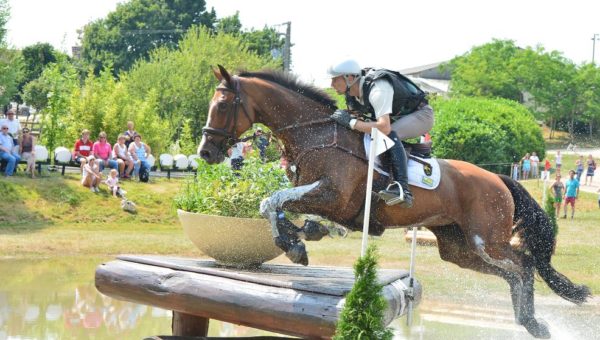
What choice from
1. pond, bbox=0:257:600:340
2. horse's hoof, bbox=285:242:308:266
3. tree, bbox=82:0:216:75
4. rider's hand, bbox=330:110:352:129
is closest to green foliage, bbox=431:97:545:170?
pond, bbox=0:257:600:340

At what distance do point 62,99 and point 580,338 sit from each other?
19.0m

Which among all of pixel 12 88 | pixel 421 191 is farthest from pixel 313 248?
pixel 12 88

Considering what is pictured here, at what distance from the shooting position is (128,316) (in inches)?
433

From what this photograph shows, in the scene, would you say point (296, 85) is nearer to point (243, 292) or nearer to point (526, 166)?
point (243, 292)

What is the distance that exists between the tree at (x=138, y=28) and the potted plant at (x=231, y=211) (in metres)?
66.9

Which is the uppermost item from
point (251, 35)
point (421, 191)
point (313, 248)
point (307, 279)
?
point (251, 35)

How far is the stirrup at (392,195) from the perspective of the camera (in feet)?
23.3

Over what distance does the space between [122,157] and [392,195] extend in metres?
15.3

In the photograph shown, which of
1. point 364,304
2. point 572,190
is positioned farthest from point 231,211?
point 572,190

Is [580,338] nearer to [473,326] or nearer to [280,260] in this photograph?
[473,326]

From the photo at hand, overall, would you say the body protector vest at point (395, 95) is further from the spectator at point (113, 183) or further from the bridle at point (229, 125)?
the spectator at point (113, 183)

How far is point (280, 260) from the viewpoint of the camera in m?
16.1

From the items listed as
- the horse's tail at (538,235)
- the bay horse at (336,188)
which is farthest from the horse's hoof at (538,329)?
the horse's tail at (538,235)

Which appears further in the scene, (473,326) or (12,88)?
(12,88)
